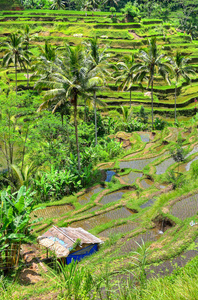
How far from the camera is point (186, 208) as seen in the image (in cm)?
1130

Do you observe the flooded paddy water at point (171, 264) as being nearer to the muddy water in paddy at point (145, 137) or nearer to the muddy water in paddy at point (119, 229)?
the muddy water in paddy at point (119, 229)

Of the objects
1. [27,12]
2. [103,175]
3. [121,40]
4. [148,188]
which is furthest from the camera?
[27,12]

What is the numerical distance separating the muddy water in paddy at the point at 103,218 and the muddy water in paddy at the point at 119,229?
3.00 feet

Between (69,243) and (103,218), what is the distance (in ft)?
13.4

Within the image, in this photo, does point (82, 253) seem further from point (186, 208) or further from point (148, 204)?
point (148, 204)

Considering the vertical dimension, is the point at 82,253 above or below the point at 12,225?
below

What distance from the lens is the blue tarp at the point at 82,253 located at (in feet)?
31.0

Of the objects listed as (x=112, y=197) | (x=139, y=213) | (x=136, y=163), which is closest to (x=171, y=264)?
(x=139, y=213)

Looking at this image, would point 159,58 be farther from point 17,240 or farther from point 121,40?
point 121,40

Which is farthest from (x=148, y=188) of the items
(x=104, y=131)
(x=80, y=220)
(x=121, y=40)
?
(x=121, y=40)

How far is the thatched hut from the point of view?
360 inches

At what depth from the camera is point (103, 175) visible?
18.4 m

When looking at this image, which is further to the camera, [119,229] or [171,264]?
[119,229]

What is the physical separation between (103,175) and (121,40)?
38311 mm
